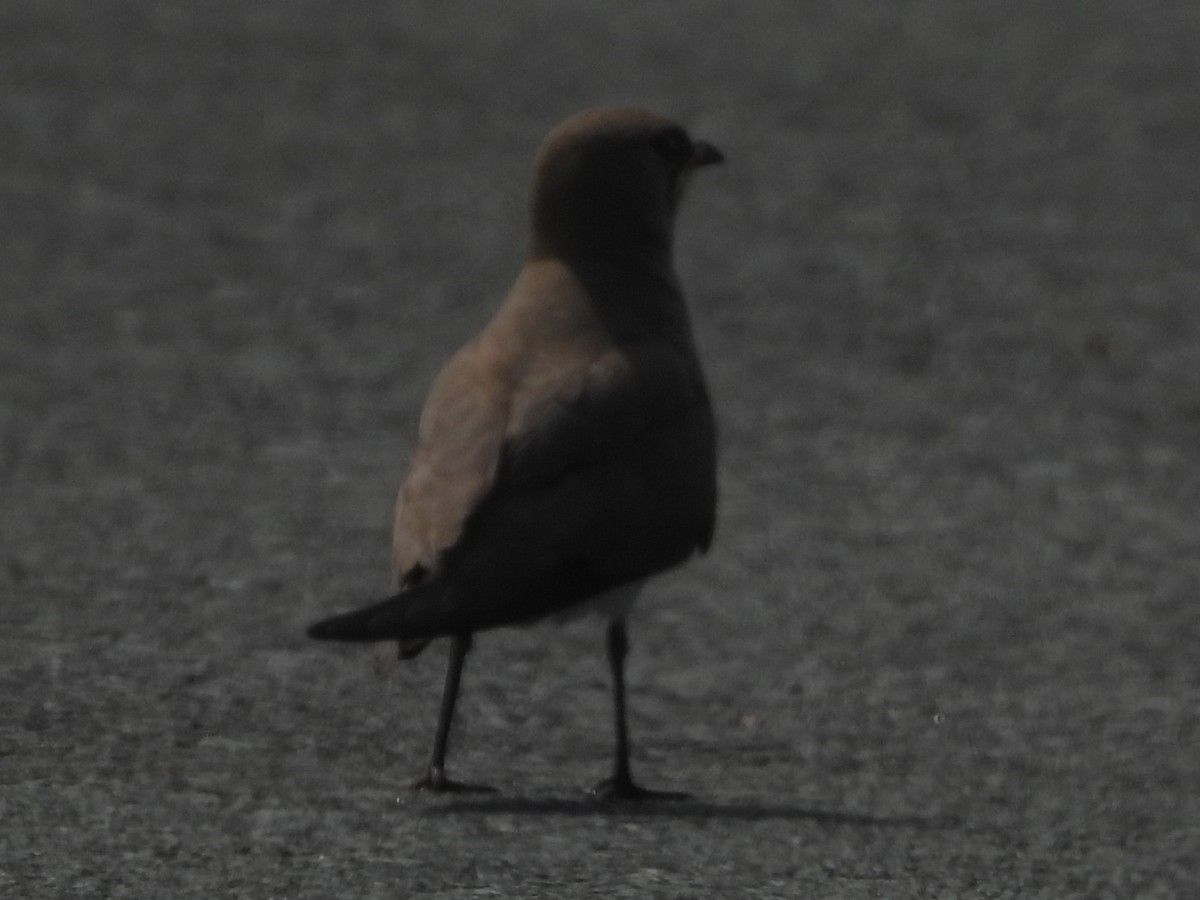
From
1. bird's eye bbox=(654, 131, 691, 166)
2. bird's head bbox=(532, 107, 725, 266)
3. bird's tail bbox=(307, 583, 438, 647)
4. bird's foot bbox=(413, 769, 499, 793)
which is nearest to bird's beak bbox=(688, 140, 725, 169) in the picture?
bird's eye bbox=(654, 131, 691, 166)

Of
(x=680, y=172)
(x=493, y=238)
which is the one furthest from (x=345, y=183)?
(x=680, y=172)

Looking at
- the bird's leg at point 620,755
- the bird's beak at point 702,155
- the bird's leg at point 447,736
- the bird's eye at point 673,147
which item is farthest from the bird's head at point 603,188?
the bird's leg at point 447,736

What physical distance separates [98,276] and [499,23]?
5436mm

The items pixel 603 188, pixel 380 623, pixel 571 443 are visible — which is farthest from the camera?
pixel 603 188

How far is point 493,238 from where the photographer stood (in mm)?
13828

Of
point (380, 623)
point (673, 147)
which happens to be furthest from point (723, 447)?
point (380, 623)

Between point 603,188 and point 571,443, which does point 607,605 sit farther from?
point 603,188

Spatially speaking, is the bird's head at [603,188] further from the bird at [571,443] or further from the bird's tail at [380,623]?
the bird's tail at [380,623]

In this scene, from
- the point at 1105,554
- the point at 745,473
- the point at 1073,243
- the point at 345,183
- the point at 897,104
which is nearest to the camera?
the point at 1105,554

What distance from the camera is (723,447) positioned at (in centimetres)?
1080

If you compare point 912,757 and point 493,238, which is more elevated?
point 493,238

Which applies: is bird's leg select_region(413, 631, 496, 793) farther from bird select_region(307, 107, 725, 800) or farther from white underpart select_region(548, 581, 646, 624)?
white underpart select_region(548, 581, 646, 624)

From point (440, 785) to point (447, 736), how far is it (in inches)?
5.8

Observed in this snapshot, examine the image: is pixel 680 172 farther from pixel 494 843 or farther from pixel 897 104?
pixel 897 104
